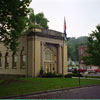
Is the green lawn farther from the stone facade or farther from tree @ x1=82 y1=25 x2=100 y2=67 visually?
the stone facade

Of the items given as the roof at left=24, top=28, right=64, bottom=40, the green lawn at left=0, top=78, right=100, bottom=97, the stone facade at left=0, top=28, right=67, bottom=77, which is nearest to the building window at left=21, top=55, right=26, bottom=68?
the stone facade at left=0, top=28, right=67, bottom=77

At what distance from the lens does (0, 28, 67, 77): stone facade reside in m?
31.1

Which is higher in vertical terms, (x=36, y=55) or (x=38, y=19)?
(x=38, y=19)

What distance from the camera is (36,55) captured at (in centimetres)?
3116

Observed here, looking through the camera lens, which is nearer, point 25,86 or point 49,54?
point 25,86

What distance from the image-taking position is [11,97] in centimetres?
1142

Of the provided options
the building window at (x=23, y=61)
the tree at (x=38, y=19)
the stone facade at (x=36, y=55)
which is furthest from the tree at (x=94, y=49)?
Answer: the tree at (x=38, y=19)

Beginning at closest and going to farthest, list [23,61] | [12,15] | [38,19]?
[12,15] < [23,61] < [38,19]

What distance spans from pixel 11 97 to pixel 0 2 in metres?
11.2

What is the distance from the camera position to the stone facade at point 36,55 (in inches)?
1225

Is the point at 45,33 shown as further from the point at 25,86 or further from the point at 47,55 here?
the point at 25,86

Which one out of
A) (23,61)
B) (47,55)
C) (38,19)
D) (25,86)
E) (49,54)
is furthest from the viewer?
(38,19)

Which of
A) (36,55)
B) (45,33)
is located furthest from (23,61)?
(45,33)

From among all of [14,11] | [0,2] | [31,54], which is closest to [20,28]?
[14,11]
